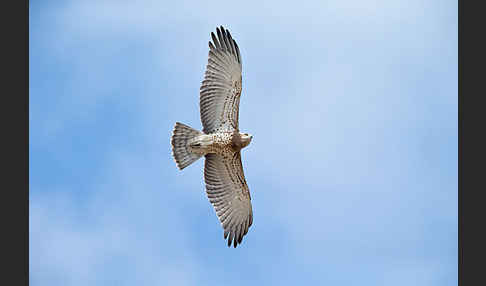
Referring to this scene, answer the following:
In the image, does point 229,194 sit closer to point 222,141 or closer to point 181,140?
point 222,141

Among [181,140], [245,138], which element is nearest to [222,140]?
[245,138]

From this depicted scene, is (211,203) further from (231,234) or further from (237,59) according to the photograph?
(237,59)

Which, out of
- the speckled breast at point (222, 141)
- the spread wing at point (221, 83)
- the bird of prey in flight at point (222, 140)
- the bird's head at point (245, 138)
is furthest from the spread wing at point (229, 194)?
the spread wing at point (221, 83)

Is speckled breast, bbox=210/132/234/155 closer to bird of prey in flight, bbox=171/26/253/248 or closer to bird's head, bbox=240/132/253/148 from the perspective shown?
bird of prey in flight, bbox=171/26/253/248

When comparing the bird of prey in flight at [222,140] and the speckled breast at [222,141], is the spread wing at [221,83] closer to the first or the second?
the bird of prey in flight at [222,140]

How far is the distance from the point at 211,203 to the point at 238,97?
183 centimetres

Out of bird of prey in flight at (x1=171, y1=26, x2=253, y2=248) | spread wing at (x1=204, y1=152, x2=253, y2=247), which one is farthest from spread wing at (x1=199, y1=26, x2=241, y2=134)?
spread wing at (x1=204, y1=152, x2=253, y2=247)

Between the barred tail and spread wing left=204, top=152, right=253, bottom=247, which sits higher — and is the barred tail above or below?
above

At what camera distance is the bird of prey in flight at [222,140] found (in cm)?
1519

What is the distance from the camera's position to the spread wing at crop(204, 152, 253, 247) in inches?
619

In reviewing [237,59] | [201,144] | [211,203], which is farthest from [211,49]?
[211,203]

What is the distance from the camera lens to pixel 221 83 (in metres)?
15.2

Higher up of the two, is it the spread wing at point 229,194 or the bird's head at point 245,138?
the bird's head at point 245,138

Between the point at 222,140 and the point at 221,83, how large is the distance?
90 cm
